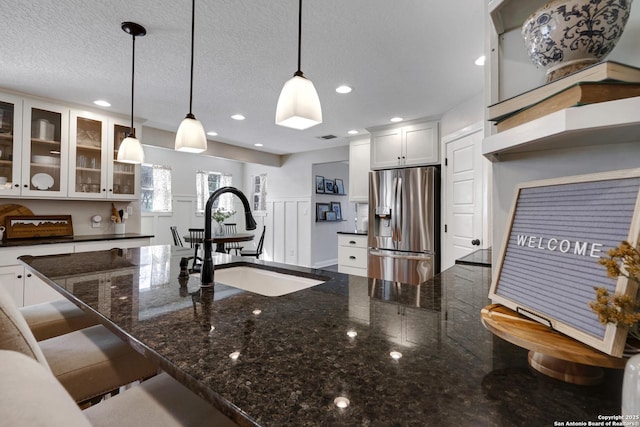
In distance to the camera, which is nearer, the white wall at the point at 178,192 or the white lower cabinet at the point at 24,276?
the white lower cabinet at the point at 24,276

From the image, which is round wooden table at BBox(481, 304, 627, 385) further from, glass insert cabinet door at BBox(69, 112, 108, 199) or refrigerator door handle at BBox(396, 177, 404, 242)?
glass insert cabinet door at BBox(69, 112, 108, 199)

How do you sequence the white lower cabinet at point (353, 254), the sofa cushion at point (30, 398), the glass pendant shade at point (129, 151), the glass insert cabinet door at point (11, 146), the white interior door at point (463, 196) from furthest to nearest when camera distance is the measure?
the white lower cabinet at point (353, 254) → the glass insert cabinet door at point (11, 146) → the white interior door at point (463, 196) → the glass pendant shade at point (129, 151) → the sofa cushion at point (30, 398)

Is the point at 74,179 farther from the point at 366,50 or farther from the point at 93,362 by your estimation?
the point at 366,50

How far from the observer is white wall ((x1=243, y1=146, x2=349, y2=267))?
5844mm

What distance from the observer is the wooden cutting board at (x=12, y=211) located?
9.96 feet

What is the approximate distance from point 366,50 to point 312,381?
2191 millimetres

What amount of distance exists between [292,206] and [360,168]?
6.51 ft

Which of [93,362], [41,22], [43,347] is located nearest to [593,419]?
[93,362]

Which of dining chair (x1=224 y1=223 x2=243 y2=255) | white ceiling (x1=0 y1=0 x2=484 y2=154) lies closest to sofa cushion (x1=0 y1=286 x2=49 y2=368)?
white ceiling (x1=0 y1=0 x2=484 y2=154)

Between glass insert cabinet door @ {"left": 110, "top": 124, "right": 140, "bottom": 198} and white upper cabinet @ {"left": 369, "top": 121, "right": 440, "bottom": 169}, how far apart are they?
121 inches

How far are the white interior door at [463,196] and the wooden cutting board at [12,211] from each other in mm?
4500

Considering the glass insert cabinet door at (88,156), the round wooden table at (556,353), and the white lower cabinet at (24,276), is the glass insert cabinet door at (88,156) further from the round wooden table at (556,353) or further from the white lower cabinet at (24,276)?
the round wooden table at (556,353)

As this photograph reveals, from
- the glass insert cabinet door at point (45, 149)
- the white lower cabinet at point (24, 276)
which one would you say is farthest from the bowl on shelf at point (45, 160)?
the white lower cabinet at point (24, 276)

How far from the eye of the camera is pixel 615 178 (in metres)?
0.50
